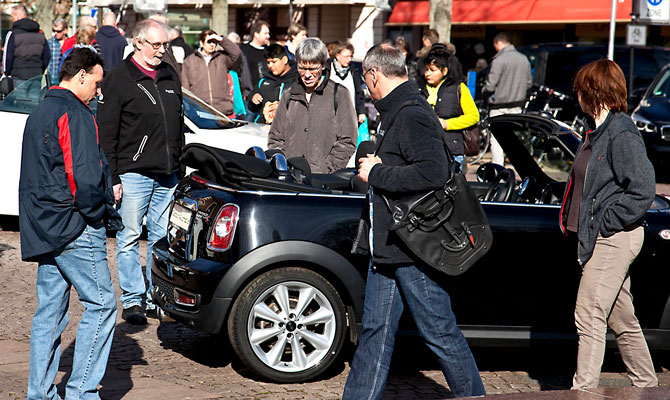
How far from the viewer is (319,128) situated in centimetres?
720

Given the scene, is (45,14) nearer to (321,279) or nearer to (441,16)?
(441,16)

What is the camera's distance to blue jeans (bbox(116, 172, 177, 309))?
7.00 m

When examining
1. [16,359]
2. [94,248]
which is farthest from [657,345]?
[16,359]

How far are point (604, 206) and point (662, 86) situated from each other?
11.4 meters

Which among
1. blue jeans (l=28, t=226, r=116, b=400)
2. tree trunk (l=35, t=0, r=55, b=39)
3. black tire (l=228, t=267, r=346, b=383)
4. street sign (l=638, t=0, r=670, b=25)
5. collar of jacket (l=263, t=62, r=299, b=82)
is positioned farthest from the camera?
tree trunk (l=35, t=0, r=55, b=39)

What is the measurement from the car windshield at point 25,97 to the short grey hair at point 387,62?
6.03m

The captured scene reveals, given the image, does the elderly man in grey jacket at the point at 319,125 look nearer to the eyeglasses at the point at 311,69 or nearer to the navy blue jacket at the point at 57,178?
the eyeglasses at the point at 311,69

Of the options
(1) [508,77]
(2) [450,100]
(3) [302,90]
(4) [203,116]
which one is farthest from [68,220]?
(1) [508,77]

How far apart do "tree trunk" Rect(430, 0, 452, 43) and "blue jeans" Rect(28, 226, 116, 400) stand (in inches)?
640

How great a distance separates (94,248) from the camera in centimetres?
483

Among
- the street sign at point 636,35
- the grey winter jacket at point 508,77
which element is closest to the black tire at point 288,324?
the grey winter jacket at point 508,77

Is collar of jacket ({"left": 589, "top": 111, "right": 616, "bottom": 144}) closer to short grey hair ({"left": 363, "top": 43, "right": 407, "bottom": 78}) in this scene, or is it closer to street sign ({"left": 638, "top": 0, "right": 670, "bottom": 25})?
short grey hair ({"left": 363, "top": 43, "right": 407, "bottom": 78})

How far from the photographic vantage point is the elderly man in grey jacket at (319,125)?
23.7ft

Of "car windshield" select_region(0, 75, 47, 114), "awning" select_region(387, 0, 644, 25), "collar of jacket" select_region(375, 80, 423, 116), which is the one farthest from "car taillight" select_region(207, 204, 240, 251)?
"awning" select_region(387, 0, 644, 25)
